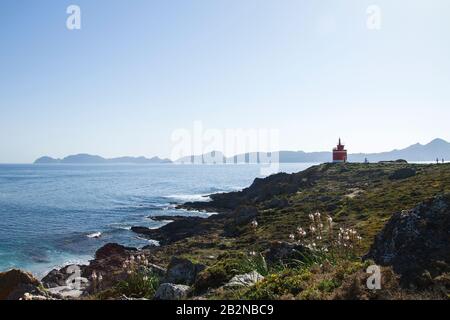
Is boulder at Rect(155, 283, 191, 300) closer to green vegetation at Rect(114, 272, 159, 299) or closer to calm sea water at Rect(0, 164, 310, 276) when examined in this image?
green vegetation at Rect(114, 272, 159, 299)

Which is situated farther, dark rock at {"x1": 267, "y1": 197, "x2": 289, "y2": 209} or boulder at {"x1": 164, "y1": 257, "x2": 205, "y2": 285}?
dark rock at {"x1": 267, "y1": 197, "x2": 289, "y2": 209}

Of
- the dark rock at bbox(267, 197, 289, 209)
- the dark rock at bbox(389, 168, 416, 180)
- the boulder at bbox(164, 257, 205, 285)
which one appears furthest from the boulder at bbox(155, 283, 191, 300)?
the dark rock at bbox(389, 168, 416, 180)

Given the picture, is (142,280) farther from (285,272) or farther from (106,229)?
(106,229)

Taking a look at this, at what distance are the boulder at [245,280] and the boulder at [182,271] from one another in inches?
132

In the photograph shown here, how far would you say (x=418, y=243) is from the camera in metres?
10.6

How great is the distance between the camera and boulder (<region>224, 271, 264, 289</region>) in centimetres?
1118

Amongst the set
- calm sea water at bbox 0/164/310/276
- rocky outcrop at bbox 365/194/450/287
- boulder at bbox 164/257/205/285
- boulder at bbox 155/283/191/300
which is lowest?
calm sea water at bbox 0/164/310/276

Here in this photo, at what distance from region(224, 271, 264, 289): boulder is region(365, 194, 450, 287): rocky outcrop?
3.31 metres

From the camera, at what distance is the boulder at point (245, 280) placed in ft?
36.7

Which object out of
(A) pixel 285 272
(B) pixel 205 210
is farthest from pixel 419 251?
(B) pixel 205 210

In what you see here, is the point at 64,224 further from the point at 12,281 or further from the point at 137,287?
the point at 137,287

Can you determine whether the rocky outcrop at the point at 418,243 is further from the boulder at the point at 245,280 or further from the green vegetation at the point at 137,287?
the green vegetation at the point at 137,287

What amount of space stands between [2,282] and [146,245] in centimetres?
3068

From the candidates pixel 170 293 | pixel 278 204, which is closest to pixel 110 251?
pixel 278 204
